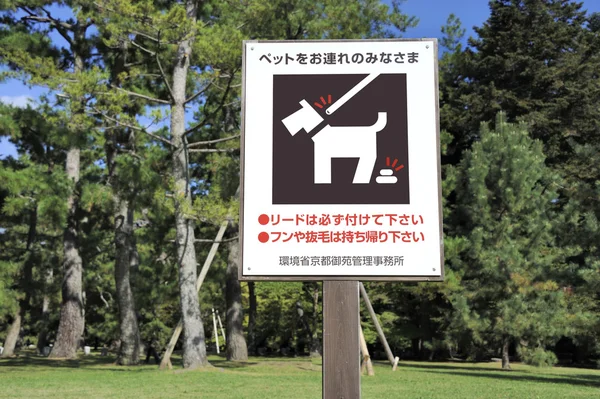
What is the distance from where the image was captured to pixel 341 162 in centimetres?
335

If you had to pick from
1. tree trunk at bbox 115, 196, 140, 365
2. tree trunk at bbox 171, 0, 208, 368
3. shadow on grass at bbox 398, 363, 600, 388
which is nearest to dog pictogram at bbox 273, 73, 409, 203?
tree trunk at bbox 171, 0, 208, 368

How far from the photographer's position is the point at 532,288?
66.3 feet

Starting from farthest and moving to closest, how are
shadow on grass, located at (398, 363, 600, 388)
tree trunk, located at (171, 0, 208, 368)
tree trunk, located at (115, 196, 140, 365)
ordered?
1. tree trunk, located at (115, 196, 140, 365)
2. tree trunk, located at (171, 0, 208, 368)
3. shadow on grass, located at (398, 363, 600, 388)

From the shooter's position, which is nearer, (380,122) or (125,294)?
(380,122)

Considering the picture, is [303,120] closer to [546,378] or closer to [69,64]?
[546,378]

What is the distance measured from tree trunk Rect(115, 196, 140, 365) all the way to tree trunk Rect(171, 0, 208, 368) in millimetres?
3844

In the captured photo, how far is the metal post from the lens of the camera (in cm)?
328

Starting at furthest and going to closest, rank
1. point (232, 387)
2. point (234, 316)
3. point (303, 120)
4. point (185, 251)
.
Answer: point (234, 316) → point (185, 251) → point (232, 387) → point (303, 120)

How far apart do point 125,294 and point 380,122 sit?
58.0 ft

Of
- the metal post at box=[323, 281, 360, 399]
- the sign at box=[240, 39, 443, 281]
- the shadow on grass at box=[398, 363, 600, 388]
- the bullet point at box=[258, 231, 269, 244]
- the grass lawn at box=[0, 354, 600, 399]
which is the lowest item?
the shadow on grass at box=[398, 363, 600, 388]

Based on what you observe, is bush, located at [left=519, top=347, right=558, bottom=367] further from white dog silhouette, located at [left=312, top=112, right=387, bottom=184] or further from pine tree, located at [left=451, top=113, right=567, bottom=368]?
white dog silhouette, located at [left=312, top=112, right=387, bottom=184]

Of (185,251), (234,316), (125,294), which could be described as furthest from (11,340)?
(185,251)

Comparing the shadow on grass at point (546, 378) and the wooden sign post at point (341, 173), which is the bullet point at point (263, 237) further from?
the shadow on grass at point (546, 378)

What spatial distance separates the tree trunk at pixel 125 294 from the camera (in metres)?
19.4
